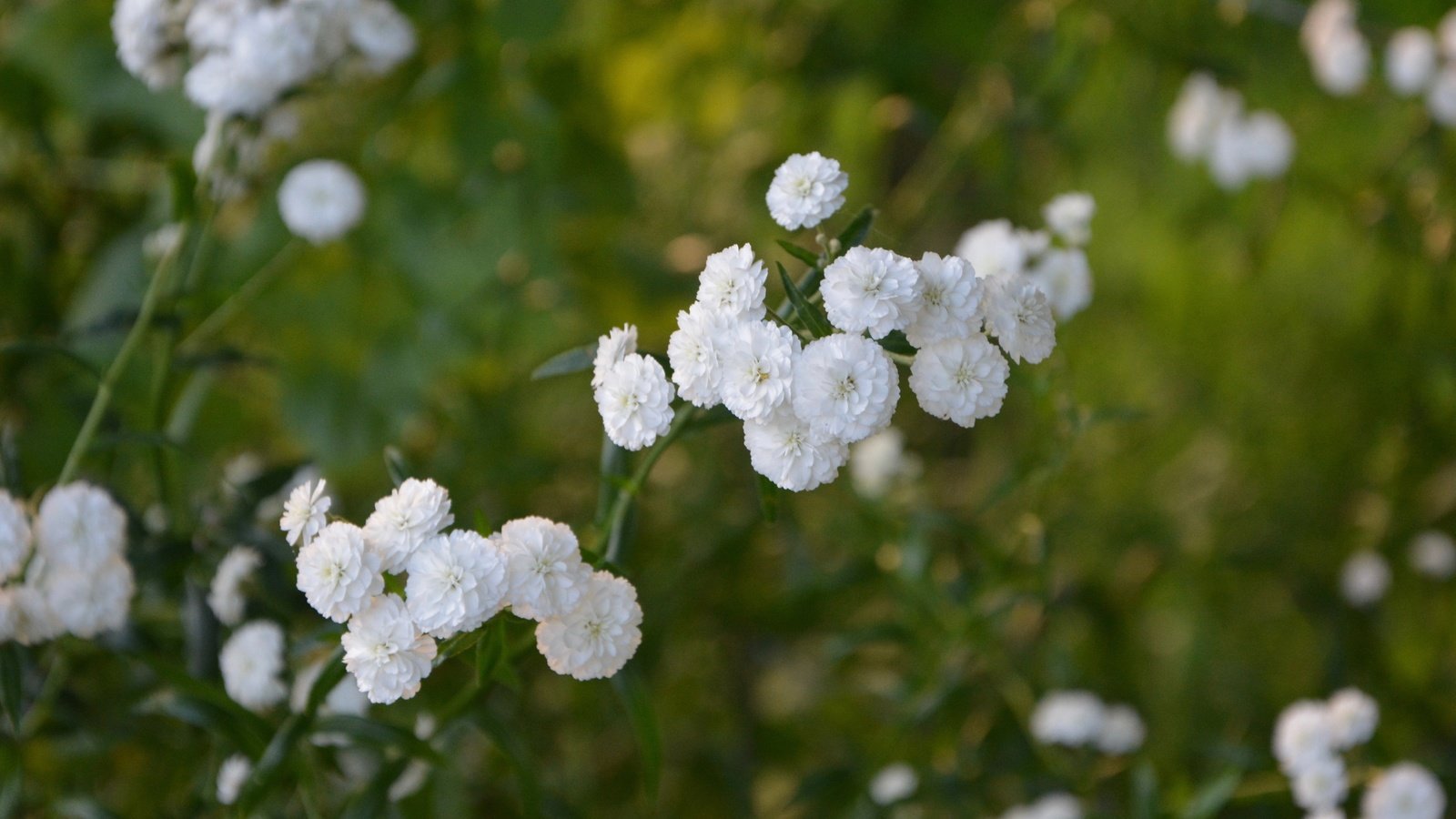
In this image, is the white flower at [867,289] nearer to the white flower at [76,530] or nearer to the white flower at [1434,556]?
the white flower at [76,530]

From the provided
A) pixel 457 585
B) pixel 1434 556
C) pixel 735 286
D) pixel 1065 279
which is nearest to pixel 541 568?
pixel 457 585

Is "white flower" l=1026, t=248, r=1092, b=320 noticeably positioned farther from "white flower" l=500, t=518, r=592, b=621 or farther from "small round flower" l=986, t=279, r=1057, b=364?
"white flower" l=500, t=518, r=592, b=621

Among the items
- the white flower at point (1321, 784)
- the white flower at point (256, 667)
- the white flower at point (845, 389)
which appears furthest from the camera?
the white flower at point (1321, 784)

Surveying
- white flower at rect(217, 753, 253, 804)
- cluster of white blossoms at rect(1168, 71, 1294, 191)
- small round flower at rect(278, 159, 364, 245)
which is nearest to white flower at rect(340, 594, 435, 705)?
white flower at rect(217, 753, 253, 804)

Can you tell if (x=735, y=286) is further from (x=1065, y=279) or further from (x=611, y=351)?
(x=1065, y=279)

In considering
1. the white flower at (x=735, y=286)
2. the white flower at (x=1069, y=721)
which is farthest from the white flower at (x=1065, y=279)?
the white flower at (x=1069, y=721)

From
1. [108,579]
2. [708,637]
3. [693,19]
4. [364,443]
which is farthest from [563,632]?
[693,19]
